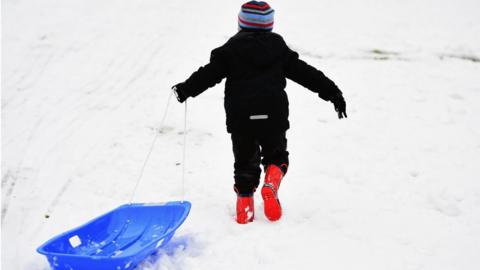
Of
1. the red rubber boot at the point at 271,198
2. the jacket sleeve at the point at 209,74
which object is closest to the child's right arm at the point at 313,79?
the jacket sleeve at the point at 209,74

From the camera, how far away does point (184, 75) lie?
572cm

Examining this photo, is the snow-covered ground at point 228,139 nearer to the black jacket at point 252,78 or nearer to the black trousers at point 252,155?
the black trousers at point 252,155

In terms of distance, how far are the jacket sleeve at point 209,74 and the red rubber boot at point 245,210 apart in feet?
2.52

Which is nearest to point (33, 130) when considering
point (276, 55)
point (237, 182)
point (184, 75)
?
point (184, 75)

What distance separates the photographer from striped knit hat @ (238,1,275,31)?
2.77m

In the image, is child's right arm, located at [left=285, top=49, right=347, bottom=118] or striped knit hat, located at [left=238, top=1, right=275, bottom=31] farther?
child's right arm, located at [left=285, top=49, right=347, bottom=118]

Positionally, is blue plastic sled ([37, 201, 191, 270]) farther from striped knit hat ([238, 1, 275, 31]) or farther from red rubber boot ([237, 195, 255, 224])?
striped knit hat ([238, 1, 275, 31])

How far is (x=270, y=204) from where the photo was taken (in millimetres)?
2873

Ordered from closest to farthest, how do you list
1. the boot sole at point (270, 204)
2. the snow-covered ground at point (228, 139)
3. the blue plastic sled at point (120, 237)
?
the blue plastic sled at point (120, 237), the snow-covered ground at point (228, 139), the boot sole at point (270, 204)

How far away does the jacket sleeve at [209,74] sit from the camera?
9.27ft

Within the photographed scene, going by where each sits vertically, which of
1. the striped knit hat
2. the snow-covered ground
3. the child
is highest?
the striped knit hat

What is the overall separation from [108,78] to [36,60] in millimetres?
1099

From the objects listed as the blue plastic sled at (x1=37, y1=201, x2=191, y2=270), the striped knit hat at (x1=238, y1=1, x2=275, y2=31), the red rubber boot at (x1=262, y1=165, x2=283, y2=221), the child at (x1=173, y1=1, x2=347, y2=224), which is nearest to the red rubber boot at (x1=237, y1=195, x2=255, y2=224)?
the child at (x1=173, y1=1, x2=347, y2=224)

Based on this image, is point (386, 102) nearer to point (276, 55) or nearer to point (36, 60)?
point (276, 55)
